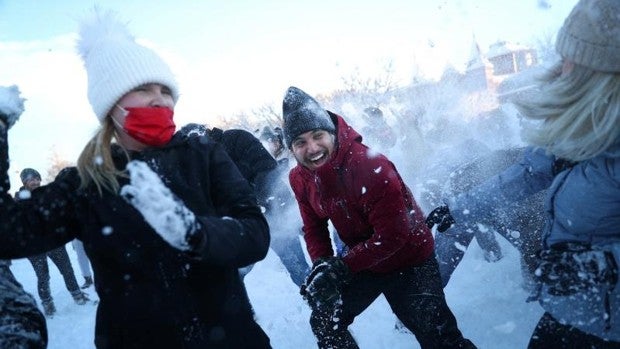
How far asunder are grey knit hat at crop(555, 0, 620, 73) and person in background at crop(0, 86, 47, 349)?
2245 mm

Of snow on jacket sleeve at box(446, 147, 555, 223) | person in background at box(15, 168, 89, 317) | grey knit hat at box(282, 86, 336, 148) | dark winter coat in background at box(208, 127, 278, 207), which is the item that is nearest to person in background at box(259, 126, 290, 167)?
dark winter coat in background at box(208, 127, 278, 207)

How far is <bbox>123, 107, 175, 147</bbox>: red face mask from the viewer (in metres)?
1.58

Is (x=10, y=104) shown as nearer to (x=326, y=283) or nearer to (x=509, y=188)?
(x=326, y=283)

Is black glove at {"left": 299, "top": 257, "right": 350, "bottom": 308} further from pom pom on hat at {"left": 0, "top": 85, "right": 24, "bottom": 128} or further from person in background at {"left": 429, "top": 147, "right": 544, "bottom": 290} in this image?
pom pom on hat at {"left": 0, "top": 85, "right": 24, "bottom": 128}

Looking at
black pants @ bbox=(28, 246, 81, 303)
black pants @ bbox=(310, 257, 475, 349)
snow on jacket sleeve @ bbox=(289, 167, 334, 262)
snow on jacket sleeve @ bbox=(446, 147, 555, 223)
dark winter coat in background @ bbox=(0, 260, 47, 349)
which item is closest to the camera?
dark winter coat in background @ bbox=(0, 260, 47, 349)

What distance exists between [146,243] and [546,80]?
189 cm

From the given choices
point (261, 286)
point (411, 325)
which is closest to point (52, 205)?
point (411, 325)

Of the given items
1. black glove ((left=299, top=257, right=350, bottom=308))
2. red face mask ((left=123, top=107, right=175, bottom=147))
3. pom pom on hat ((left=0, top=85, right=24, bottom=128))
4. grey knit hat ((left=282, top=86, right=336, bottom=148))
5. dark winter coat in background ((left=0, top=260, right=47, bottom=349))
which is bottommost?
black glove ((left=299, top=257, right=350, bottom=308))

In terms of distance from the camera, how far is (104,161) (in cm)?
154

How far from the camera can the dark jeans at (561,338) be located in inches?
64.6

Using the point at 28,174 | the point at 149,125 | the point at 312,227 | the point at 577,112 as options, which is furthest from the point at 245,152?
the point at 28,174

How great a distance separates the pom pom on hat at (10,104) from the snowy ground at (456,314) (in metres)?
3.18

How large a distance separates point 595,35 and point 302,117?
161 centimetres

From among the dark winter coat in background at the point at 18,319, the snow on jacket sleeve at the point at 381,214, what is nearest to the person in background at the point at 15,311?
the dark winter coat in background at the point at 18,319
